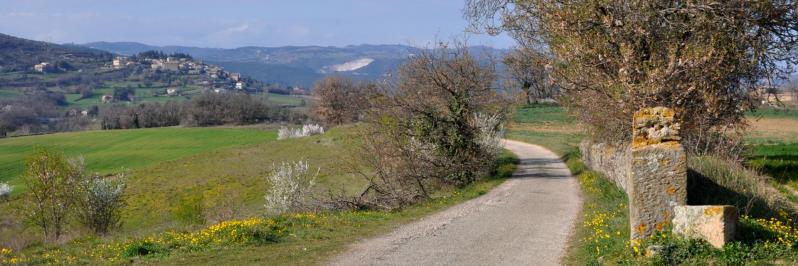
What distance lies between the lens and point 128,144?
90.6 m

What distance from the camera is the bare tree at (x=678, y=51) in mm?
16844

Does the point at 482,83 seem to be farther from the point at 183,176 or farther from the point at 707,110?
the point at 183,176

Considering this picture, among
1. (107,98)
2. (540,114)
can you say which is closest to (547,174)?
(540,114)

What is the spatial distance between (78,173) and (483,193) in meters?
22.2

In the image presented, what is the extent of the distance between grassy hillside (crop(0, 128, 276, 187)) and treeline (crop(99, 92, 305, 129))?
11550mm

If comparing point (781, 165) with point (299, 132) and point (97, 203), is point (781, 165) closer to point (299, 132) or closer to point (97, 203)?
point (97, 203)

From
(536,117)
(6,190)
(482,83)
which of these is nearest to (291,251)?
(482,83)

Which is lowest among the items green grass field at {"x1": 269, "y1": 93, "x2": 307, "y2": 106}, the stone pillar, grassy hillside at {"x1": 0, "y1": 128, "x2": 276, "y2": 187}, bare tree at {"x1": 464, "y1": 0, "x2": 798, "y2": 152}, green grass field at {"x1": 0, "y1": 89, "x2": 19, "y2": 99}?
grassy hillside at {"x1": 0, "y1": 128, "x2": 276, "y2": 187}

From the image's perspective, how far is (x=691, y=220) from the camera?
880cm

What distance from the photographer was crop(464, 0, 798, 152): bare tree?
16844 mm

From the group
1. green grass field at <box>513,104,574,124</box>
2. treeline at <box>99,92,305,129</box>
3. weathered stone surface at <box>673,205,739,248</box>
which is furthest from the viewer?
treeline at <box>99,92,305,129</box>

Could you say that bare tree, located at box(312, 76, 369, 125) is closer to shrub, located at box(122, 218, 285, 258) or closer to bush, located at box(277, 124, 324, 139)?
bush, located at box(277, 124, 324, 139)

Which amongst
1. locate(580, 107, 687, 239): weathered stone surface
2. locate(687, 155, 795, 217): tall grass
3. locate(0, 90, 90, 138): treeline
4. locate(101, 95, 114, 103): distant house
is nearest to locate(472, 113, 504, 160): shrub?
locate(687, 155, 795, 217): tall grass

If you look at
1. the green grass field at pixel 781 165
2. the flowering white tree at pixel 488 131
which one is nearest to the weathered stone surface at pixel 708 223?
the green grass field at pixel 781 165
